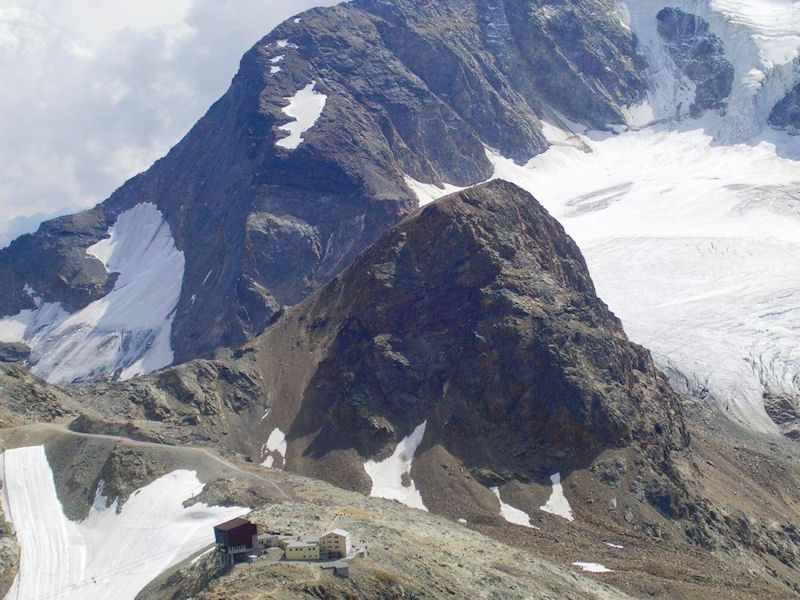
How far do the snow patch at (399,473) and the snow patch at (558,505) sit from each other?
46.8ft

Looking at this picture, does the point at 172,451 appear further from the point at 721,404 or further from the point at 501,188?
the point at 721,404

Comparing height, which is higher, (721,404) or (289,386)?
(289,386)

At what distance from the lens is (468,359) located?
14062cm

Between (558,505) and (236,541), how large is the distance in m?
57.6

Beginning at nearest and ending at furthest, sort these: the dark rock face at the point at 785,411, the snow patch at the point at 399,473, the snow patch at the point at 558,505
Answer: the snow patch at the point at 558,505 → the snow patch at the point at 399,473 → the dark rock face at the point at 785,411

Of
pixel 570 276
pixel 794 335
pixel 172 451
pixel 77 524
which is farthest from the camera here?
pixel 794 335

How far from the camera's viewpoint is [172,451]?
4109 inches

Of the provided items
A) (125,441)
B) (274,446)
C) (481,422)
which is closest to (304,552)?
(125,441)

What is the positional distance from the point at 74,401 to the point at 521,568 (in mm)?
70851

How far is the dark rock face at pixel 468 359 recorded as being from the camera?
130000mm

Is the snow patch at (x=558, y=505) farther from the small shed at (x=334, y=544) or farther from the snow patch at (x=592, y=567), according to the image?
the small shed at (x=334, y=544)

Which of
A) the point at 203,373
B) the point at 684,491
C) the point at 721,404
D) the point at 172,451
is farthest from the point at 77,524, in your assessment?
the point at 721,404

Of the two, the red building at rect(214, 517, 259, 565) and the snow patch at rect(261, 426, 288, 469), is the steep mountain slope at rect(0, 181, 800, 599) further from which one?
the red building at rect(214, 517, 259, 565)

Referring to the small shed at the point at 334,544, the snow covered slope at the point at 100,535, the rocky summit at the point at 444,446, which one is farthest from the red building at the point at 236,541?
the snow covered slope at the point at 100,535
